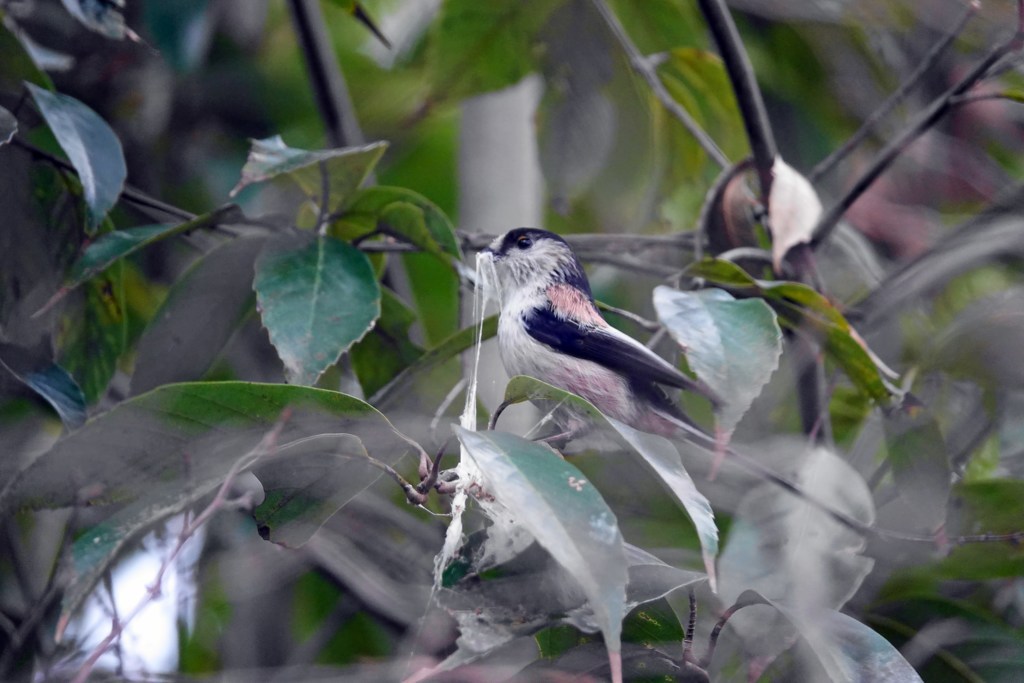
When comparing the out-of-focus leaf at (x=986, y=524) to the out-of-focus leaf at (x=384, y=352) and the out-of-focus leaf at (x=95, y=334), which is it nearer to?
the out-of-focus leaf at (x=384, y=352)

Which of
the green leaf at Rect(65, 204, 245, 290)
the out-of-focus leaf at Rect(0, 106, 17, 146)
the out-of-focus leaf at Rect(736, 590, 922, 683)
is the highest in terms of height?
the out-of-focus leaf at Rect(0, 106, 17, 146)

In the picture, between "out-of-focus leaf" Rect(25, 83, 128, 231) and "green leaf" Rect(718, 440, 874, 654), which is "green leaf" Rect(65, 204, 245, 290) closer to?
"out-of-focus leaf" Rect(25, 83, 128, 231)

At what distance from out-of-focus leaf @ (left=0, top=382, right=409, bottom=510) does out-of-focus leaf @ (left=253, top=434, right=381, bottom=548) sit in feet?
0.11

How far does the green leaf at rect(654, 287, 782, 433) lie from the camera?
1547mm

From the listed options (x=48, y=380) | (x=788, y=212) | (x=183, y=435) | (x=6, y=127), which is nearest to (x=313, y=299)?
(x=183, y=435)

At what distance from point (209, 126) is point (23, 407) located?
2664mm

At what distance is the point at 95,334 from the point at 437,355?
821 millimetres

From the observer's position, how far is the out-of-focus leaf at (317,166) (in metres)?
1.78

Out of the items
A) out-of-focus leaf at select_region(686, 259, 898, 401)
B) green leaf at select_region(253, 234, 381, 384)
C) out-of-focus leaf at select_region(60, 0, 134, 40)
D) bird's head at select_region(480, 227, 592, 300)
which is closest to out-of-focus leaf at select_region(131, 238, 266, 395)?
green leaf at select_region(253, 234, 381, 384)

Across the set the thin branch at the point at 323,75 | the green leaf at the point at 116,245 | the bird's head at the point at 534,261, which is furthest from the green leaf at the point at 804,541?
the thin branch at the point at 323,75

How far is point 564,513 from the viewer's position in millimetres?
1163

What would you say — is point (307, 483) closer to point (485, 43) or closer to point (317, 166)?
point (317, 166)

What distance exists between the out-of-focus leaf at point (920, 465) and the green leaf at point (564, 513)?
1098mm

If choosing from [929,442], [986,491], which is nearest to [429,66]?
[929,442]
